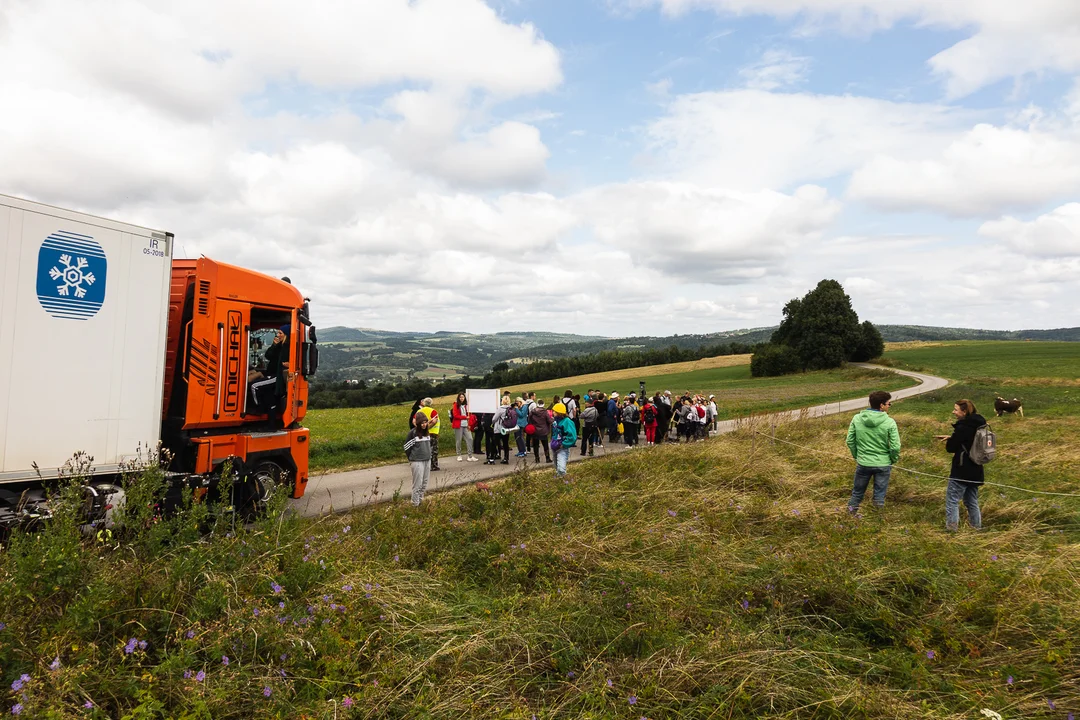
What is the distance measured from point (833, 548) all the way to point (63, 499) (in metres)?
6.53

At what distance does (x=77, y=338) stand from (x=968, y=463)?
10.2m

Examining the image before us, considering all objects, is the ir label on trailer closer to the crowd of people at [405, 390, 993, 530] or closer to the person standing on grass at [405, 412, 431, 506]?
the crowd of people at [405, 390, 993, 530]

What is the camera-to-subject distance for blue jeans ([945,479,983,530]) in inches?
311

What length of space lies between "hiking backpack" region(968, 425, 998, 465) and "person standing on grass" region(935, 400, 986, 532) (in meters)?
0.04

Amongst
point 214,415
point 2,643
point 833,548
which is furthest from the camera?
point 214,415

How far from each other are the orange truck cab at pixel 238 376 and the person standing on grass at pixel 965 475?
323 inches

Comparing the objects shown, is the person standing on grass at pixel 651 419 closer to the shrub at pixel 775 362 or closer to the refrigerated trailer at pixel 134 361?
the refrigerated trailer at pixel 134 361

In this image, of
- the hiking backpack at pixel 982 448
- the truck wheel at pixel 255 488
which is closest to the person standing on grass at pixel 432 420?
the truck wheel at pixel 255 488

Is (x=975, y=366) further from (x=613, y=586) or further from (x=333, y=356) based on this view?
(x=333, y=356)

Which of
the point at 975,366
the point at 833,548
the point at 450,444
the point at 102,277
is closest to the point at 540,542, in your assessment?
the point at 833,548

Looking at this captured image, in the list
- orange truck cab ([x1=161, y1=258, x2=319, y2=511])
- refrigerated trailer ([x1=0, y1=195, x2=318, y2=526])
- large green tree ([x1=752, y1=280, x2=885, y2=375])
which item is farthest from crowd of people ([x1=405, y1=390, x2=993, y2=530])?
large green tree ([x1=752, y1=280, x2=885, y2=375])

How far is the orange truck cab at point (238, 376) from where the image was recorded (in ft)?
24.9

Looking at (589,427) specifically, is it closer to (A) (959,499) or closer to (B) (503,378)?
(A) (959,499)

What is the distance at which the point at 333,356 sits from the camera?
189 m
